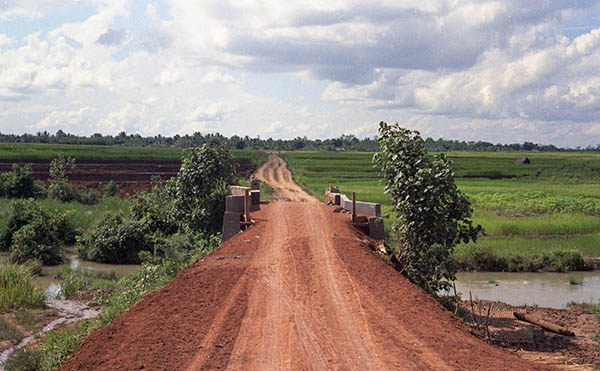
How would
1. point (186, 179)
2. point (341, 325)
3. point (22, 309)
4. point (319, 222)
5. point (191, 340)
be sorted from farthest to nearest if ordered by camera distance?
point (186, 179) → point (319, 222) → point (22, 309) → point (341, 325) → point (191, 340)

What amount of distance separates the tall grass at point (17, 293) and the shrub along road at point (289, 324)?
5.51 m

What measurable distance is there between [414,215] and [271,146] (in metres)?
107

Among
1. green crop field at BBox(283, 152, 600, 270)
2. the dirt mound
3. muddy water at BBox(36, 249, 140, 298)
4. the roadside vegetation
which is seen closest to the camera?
the roadside vegetation

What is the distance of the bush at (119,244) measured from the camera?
834 inches

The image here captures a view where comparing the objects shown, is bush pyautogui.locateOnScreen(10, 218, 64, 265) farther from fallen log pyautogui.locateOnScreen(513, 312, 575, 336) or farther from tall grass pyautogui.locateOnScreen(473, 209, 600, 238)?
tall grass pyautogui.locateOnScreen(473, 209, 600, 238)

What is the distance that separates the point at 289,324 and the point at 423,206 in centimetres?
499

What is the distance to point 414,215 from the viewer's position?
11484mm

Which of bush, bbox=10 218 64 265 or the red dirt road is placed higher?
the red dirt road

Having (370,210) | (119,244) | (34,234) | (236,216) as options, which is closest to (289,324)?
(236,216)

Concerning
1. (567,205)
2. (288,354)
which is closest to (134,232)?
(288,354)

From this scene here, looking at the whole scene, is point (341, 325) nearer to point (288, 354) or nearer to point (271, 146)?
point (288, 354)

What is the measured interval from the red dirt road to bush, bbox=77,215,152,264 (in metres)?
11.0

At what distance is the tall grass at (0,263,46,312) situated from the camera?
13633mm

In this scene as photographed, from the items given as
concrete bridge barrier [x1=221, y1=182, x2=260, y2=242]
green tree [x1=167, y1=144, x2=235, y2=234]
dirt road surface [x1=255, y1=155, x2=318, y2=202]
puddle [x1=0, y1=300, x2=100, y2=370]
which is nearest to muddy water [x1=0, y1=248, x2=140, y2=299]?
puddle [x1=0, y1=300, x2=100, y2=370]
